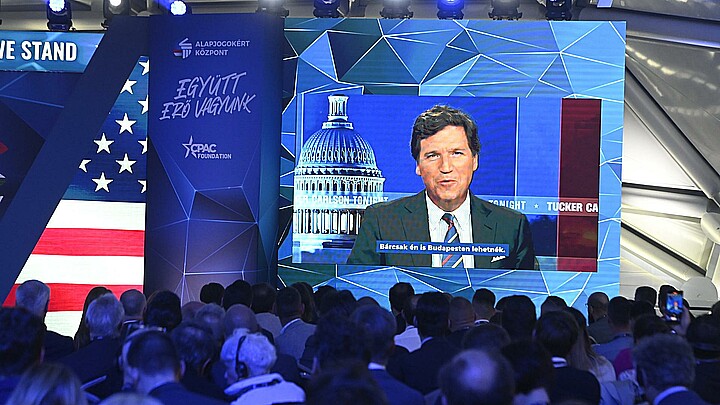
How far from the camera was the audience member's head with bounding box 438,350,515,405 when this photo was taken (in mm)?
2738

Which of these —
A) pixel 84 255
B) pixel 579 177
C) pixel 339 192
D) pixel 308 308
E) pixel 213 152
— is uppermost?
pixel 213 152

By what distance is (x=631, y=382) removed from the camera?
183 inches

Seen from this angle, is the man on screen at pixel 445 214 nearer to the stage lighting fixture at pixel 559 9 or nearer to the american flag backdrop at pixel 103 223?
the stage lighting fixture at pixel 559 9

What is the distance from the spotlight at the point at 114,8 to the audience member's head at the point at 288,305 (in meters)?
5.86

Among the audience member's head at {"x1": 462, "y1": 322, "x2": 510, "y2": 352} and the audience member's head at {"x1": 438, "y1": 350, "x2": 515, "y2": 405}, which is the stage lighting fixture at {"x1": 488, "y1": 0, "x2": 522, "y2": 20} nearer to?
the audience member's head at {"x1": 462, "y1": 322, "x2": 510, "y2": 352}

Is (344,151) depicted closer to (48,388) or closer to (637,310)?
(637,310)

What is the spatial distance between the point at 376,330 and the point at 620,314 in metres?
2.35

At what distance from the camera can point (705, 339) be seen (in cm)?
454

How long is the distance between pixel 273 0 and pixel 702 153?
5245mm

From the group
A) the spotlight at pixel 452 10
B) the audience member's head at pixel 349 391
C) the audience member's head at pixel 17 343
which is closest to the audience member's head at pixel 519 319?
the audience member's head at pixel 17 343

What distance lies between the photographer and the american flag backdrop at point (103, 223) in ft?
34.3

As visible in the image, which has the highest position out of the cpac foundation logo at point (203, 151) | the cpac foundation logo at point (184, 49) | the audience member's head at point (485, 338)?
the cpac foundation logo at point (184, 49)

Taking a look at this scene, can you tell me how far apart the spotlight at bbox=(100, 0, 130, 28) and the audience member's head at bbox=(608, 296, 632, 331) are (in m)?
6.88

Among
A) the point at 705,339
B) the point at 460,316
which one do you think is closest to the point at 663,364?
the point at 705,339
